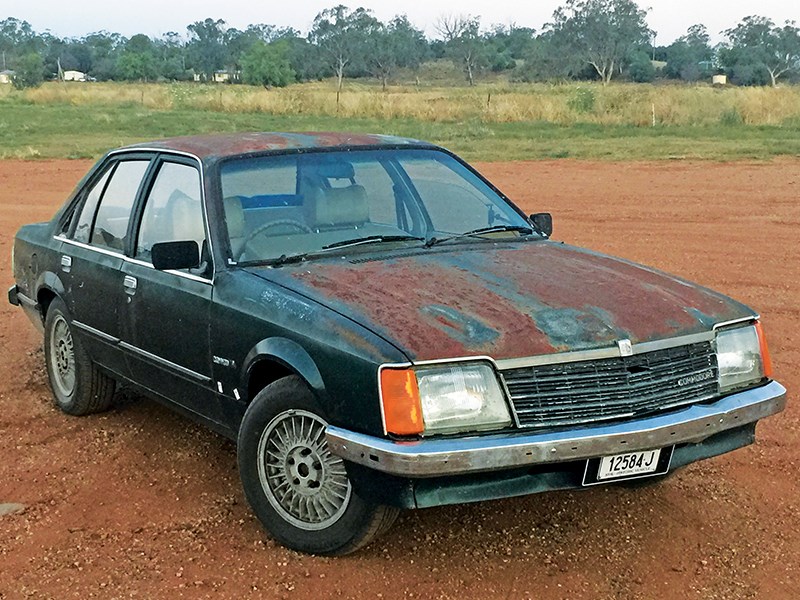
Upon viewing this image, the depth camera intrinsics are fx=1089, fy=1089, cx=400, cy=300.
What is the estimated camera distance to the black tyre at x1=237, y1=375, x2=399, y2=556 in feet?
13.0

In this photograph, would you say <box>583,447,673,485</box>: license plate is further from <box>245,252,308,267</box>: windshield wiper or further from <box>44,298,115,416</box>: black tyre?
<box>44,298,115,416</box>: black tyre

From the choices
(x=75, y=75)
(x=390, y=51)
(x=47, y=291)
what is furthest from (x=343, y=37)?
(x=47, y=291)

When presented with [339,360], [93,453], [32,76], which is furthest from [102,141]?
[32,76]

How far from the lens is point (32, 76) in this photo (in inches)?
2741

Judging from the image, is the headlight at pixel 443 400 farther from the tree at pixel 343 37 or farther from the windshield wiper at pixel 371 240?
the tree at pixel 343 37

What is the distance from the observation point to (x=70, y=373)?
19.7ft

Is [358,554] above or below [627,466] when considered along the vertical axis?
below

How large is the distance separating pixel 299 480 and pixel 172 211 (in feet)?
5.36

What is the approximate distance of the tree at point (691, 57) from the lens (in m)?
91.2

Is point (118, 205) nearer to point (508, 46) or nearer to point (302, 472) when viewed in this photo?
point (302, 472)

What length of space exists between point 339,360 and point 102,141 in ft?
83.8

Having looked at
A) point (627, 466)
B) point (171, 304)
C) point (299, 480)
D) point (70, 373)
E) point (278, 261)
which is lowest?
point (70, 373)

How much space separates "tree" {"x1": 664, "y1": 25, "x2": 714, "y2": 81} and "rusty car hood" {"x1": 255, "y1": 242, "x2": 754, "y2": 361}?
8951 centimetres

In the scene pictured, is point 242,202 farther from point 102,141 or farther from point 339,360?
point 102,141
